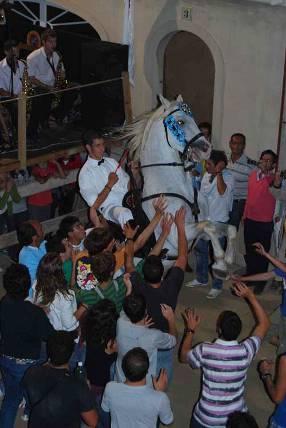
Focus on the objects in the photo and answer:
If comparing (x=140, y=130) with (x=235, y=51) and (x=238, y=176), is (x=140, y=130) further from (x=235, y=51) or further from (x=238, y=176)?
(x=235, y=51)

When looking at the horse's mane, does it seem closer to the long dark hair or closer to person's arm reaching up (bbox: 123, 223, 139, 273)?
person's arm reaching up (bbox: 123, 223, 139, 273)

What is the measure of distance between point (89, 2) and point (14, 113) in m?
4.01

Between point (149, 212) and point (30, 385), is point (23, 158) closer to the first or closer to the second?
point (149, 212)

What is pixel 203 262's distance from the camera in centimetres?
932

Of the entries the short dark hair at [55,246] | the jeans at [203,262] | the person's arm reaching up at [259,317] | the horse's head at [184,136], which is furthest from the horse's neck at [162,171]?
the person's arm reaching up at [259,317]

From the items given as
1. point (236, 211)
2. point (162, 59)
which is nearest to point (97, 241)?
point (236, 211)

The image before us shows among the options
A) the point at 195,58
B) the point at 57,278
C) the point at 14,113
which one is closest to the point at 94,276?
the point at 57,278

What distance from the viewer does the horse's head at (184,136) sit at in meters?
7.71

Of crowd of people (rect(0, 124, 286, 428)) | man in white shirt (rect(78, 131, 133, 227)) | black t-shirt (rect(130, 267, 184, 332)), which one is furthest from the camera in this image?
man in white shirt (rect(78, 131, 133, 227))

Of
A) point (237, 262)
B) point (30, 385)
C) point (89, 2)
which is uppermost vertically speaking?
point (89, 2)

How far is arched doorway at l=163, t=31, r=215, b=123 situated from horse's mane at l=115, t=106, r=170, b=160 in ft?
12.0

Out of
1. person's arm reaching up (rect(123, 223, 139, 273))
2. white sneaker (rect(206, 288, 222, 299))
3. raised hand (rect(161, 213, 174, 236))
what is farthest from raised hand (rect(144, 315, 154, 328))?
white sneaker (rect(206, 288, 222, 299))

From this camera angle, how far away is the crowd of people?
4.83 meters

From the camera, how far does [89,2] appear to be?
1248 centimetres
